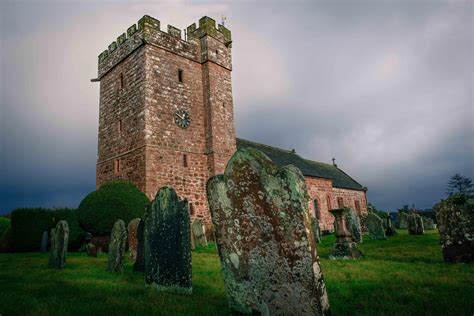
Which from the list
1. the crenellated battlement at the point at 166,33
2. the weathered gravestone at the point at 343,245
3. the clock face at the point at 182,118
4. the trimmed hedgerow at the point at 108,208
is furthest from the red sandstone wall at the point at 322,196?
the weathered gravestone at the point at 343,245

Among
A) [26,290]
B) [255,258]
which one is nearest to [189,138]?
[26,290]

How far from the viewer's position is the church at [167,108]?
16.1 metres

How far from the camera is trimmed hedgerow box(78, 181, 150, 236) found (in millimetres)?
12555

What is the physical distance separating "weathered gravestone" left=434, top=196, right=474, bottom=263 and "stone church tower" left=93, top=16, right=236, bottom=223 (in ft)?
40.9

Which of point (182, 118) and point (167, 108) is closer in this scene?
point (167, 108)

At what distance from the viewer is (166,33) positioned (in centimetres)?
1789

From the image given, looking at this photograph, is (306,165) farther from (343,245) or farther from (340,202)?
(343,245)

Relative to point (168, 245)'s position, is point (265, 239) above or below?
above

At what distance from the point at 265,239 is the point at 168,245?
248 cm

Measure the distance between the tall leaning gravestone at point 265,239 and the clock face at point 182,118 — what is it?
14153 mm

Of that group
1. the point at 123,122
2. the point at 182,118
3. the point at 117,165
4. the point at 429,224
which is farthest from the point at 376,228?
the point at 123,122

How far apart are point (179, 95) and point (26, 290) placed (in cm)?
1431

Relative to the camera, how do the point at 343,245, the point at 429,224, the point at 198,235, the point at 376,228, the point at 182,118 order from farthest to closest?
the point at 429,224 → the point at 182,118 → the point at 198,235 → the point at 376,228 → the point at 343,245

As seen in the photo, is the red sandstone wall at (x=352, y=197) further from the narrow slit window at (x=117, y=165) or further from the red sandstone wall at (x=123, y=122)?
the narrow slit window at (x=117, y=165)
